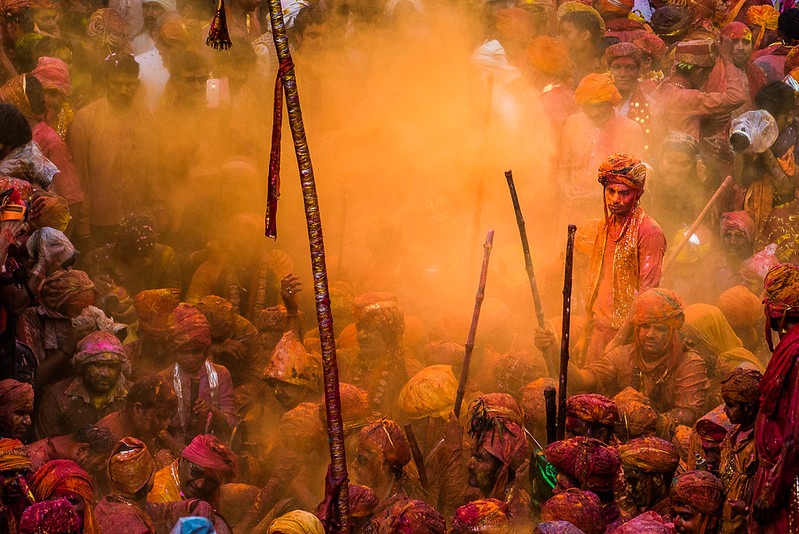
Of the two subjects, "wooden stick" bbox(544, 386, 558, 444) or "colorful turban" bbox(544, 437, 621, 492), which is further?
"wooden stick" bbox(544, 386, 558, 444)

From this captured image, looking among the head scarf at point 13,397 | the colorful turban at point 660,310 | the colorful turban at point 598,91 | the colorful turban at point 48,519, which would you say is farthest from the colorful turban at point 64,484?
the colorful turban at point 598,91

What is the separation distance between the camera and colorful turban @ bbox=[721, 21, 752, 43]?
51.3 ft

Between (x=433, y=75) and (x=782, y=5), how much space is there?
554 centimetres

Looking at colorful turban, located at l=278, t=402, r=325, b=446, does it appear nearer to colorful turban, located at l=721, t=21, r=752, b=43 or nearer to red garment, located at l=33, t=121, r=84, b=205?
red garment, located at l=33, t=121, r=84, b=205

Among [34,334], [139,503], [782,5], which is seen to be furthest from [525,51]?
[139,503]

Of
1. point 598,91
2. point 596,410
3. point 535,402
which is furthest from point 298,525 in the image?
point 598,91

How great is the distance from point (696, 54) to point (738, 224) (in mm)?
2531

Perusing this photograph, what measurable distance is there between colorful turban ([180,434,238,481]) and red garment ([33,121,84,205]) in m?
4.64

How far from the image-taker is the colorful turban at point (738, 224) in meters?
13.4

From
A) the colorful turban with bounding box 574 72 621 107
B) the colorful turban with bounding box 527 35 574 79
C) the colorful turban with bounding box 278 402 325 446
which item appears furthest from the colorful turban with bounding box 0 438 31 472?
the colorful turban with bounding box 527 35 574 79

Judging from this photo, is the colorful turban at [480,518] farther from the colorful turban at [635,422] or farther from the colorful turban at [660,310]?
the colorful turban at [660,310]

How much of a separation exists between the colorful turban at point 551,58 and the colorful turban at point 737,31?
275cm

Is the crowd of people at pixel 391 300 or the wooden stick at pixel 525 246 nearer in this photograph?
the crowd of people at pixel 391 300

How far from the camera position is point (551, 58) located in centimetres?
1429
